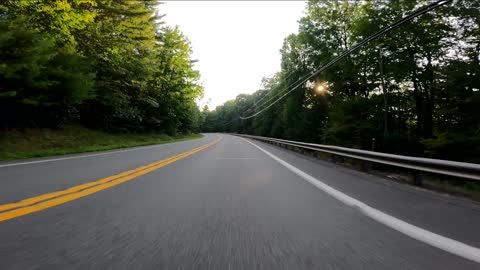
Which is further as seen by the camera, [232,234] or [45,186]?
[45,186]

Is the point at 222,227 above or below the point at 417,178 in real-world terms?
below

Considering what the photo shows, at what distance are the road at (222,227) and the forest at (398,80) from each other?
13.2 m

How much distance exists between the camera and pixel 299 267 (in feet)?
7.08

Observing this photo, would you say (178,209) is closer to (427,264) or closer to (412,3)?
(427,264)

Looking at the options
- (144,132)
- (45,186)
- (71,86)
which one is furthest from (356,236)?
(144,132)

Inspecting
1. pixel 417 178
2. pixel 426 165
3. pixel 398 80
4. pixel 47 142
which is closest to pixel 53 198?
pixel 426 165

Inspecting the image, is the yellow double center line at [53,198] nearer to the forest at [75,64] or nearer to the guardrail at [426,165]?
the guardrail at [426,165]

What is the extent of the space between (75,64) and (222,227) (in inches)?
712

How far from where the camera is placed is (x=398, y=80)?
2316 cm

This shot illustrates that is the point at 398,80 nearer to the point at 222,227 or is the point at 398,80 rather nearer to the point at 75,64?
the point at 75,64

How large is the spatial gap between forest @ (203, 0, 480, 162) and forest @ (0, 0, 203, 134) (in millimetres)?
17126

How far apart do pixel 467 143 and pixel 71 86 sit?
20663 millimetres

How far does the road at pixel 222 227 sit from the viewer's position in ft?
7.44

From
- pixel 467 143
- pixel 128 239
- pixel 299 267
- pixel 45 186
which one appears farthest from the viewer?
pixel 467 143
